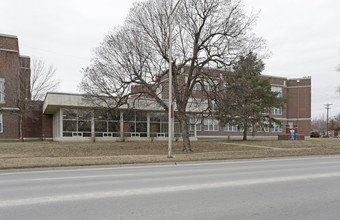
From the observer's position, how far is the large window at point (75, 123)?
2908cm

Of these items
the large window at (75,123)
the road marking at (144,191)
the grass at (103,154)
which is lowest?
the grass at (103,154)

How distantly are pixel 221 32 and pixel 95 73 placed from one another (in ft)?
32.2

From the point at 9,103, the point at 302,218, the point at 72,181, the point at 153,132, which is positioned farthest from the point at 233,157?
the point at 9,103

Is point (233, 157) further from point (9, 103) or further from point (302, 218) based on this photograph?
point (9, 103)

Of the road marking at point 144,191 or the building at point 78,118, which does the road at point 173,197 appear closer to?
the road marking at point 144,191

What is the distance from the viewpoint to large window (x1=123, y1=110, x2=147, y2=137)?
32.1 m

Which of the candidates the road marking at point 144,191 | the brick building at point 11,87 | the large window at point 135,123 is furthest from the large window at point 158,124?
the road marking at point 144,191

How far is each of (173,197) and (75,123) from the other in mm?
25700

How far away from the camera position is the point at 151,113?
112ft

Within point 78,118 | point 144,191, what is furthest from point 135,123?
point 144,191

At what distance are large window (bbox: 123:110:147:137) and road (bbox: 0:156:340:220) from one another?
2328 cm

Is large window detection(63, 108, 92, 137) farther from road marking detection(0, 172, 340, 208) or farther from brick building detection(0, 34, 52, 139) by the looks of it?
road marking detection(0, 172, 340, 208)

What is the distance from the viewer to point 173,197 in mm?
6176

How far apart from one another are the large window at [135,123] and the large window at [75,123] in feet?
15.0
